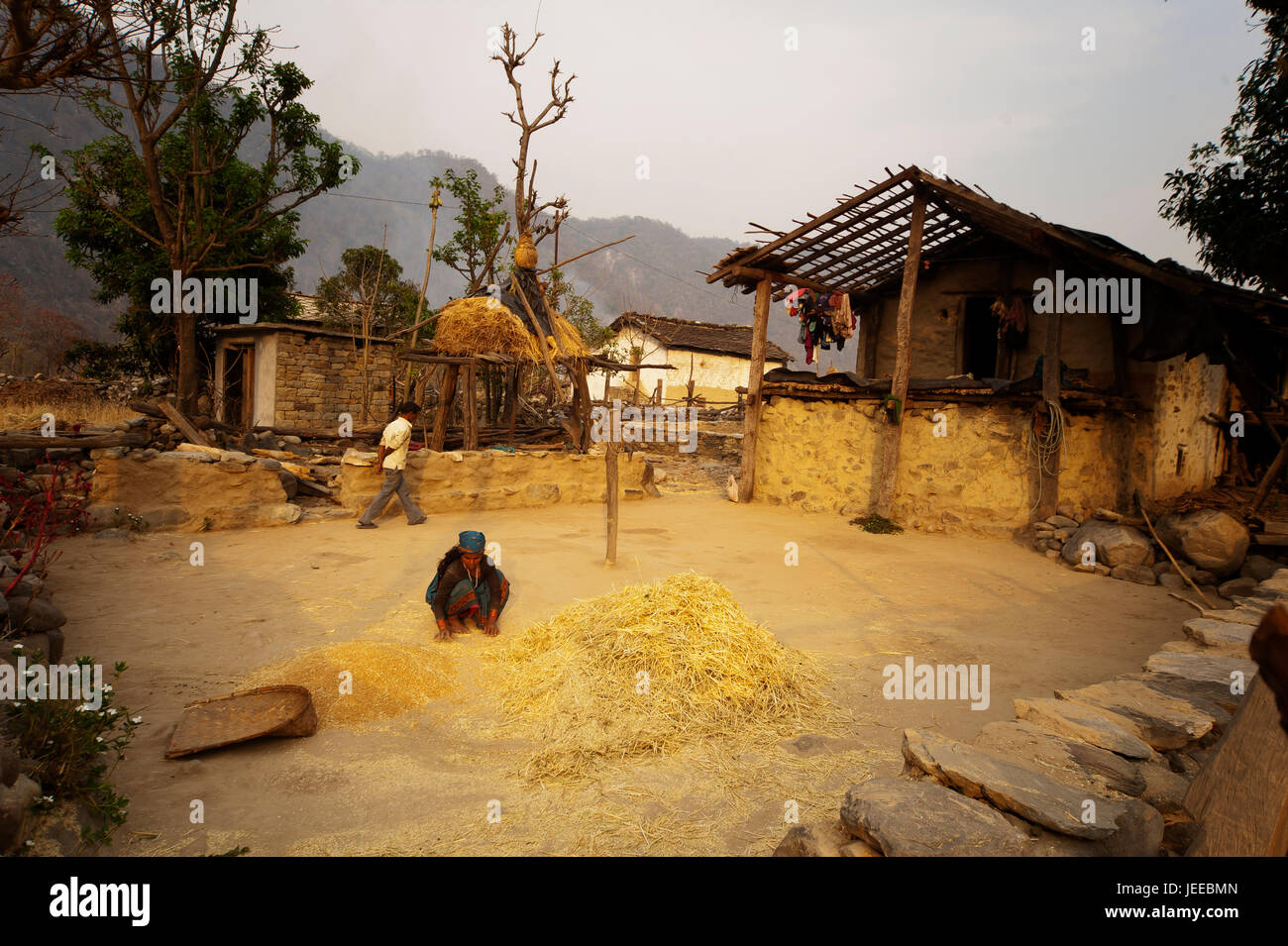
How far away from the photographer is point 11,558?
16.5ft

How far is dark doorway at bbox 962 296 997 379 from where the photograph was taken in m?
13.2

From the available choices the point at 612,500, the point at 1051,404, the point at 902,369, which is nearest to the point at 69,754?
the point at 612,500

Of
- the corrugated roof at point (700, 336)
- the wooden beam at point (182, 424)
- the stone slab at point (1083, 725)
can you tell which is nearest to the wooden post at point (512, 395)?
the wooden beam at point (182, 424)

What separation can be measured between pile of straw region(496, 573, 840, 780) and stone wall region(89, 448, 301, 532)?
220 inches

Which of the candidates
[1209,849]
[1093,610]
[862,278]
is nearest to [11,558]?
[1209,849]

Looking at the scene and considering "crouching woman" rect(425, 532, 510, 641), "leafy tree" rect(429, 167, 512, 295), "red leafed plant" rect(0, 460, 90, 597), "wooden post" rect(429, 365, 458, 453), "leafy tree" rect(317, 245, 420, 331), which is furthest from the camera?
"leafy tree" rect(317, 245, 420, 331)

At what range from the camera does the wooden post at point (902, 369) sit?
1058 centimetres

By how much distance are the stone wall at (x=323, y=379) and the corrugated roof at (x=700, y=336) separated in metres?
15.2

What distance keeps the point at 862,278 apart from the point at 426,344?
36.1 feet

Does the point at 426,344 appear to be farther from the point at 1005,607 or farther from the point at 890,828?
the point at 890,828

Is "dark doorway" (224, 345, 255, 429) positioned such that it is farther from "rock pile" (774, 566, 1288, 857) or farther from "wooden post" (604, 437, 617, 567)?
"rock pile" (774, 566, 1288, 857)

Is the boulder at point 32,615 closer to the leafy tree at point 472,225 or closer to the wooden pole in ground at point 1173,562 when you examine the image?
the wooden pole in ground at point 1173,562

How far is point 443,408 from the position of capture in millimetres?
12562

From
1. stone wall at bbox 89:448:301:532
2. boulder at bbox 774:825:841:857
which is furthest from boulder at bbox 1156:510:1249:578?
stone wall at bbox 89:448:301:532
